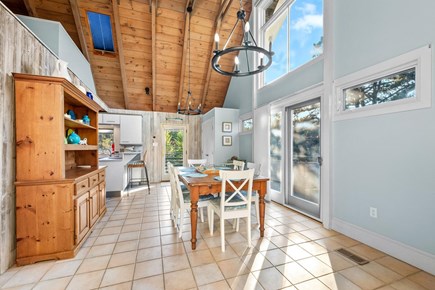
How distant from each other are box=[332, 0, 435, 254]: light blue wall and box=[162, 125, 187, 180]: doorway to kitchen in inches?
209

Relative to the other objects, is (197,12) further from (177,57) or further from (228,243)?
(228,243)

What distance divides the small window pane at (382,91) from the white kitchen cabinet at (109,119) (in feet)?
19.3

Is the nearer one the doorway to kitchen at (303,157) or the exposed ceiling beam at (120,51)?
the doorway to kitchen at (303,157)

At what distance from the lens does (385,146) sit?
2215 mm

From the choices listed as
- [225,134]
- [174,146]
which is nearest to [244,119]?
[225,134]

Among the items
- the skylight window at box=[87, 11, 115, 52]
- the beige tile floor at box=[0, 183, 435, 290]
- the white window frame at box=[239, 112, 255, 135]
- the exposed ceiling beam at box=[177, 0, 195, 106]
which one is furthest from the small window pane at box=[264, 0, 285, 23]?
the beige tile floor at box=[0, 183, 435, 290]

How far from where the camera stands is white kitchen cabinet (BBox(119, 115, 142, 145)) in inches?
236

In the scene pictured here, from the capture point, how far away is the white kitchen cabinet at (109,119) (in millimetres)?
5755

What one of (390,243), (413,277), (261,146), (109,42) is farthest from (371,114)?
(109,42)

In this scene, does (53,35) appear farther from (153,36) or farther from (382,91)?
(382,91)

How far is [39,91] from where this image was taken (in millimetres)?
2080

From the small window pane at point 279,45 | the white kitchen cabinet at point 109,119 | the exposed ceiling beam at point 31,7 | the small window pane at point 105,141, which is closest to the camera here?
the exposed ceiling beam at point 31,7

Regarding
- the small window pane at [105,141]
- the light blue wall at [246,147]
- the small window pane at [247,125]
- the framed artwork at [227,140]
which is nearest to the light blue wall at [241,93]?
the small window pane at [247,125]

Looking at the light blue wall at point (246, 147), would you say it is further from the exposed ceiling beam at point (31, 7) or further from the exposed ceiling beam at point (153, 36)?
the exposed ceiling beam at point (31, 7)
